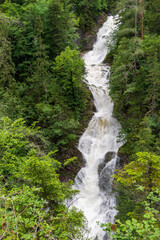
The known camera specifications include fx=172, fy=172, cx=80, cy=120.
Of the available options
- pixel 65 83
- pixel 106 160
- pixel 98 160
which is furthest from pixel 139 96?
pixel 65 83

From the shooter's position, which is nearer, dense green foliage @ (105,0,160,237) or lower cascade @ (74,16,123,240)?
dense green foliage @ (105,0,160,237)

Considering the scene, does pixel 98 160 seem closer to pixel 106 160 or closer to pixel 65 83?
Result: pixel 106 160

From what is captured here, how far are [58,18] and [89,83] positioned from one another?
7.93 m

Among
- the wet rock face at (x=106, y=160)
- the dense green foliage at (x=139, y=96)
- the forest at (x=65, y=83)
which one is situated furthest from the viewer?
the wet rock face at (x=106, y=160)

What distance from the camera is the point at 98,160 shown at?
15.1 metres

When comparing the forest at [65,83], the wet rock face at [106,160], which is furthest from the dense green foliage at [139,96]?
the wet rock face at [106,160]

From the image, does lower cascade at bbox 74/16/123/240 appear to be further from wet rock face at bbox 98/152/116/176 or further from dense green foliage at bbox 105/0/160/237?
dense green foliage at bbox 105/0/160/237

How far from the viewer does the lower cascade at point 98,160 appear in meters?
11.9

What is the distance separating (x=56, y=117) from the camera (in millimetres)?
15234

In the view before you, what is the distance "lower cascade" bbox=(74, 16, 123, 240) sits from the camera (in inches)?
467

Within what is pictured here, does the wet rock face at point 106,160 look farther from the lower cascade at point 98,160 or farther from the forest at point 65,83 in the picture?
the forest at point 65,83

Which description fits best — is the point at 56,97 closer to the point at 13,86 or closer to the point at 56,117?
the point at 56,117

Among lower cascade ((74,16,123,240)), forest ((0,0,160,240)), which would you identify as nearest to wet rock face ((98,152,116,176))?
lower cascade ((74,16,123,240))

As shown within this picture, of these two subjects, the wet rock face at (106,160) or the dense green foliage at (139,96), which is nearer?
the dense green foliage at (139,96)
